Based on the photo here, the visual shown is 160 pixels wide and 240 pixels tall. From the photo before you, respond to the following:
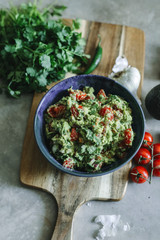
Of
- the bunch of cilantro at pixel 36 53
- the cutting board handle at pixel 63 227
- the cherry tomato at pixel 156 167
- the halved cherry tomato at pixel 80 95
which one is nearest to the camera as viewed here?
the cutting board handle at pixel 63 227

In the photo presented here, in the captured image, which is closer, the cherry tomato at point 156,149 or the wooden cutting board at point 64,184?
the wooden cutting board at point 64,184

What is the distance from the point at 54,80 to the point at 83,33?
660mm

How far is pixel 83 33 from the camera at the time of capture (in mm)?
2777

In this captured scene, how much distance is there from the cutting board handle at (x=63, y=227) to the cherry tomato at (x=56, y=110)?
79 cm

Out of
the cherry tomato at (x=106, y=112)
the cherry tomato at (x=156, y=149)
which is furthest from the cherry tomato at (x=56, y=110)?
the cherry tomato at (x=156, y=149)

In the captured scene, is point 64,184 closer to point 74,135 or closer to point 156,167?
point 74,135

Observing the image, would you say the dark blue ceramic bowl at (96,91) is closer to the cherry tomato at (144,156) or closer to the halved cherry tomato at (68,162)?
the halved cherry tomato at (68,162)

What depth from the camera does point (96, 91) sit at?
7.63ft

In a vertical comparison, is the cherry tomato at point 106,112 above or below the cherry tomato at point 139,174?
above

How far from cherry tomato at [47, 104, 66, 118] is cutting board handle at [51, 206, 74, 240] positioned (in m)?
0.79

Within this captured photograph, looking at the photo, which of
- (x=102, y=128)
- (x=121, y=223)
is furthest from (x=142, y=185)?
(x=102, y=128)

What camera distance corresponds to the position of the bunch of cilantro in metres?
2.37

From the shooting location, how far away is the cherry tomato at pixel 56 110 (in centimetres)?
209

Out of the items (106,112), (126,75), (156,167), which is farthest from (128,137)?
(126,75)
